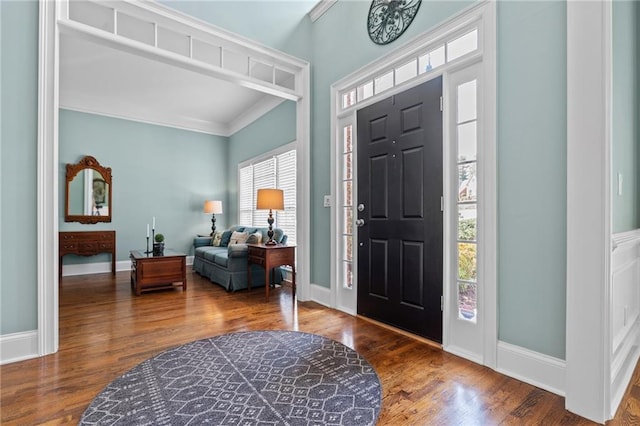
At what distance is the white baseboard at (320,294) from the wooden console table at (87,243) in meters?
3.82

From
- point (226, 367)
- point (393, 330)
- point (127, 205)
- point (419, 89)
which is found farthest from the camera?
point (127, 205)

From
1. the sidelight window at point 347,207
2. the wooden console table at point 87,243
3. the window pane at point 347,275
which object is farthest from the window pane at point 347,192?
the wooden console table at point 87,243

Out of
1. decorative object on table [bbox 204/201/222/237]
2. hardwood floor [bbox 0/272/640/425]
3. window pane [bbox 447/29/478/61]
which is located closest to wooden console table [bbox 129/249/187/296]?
hardwood floor [bbox 0/272/640/425]

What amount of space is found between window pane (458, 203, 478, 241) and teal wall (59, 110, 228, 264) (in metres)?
5.63

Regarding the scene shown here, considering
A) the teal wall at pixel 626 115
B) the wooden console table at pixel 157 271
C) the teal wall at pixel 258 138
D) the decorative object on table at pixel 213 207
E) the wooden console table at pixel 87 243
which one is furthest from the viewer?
the decorative object on table at pixel 213 207

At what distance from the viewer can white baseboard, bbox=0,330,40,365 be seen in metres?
2.10

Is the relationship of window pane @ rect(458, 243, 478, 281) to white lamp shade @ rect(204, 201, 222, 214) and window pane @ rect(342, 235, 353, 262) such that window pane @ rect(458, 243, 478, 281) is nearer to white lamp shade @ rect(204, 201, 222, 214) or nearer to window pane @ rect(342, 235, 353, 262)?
window pane @ rect(342, 235, 353, 262)

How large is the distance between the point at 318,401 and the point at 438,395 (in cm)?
67

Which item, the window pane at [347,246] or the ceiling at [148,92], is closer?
the window pane at [347,246]

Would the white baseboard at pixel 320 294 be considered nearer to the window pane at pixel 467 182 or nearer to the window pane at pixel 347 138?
the window pane at pixel 347 138

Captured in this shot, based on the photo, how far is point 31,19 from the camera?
222 centimetres

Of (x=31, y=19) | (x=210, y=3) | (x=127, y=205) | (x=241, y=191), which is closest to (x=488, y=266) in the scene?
(x=210, y=3)

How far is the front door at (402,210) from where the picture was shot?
94.4 inches

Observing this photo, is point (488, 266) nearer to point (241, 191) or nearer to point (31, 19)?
point (31, 19)
